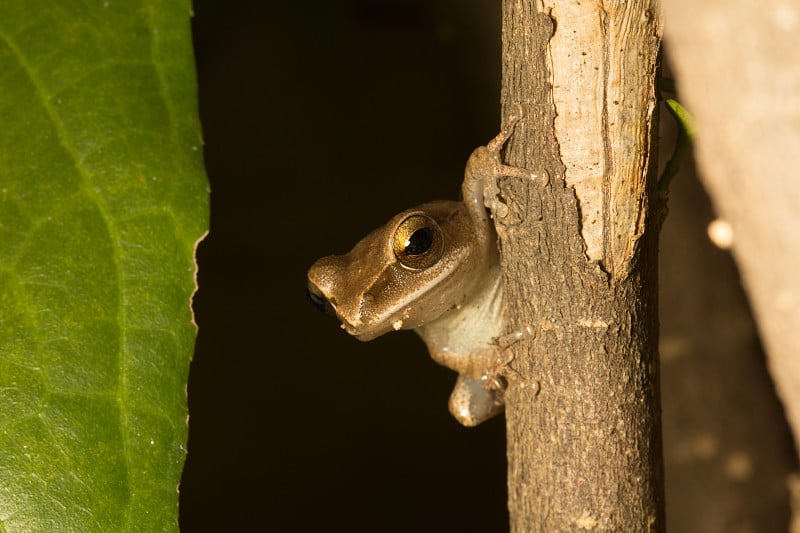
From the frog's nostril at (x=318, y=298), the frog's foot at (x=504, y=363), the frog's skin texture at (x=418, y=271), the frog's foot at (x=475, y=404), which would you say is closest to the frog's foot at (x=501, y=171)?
the frog's skin texture at (x=418, y=271)

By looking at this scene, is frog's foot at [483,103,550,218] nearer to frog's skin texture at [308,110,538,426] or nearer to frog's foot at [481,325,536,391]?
frog's skin texture at [308,110,538,426]

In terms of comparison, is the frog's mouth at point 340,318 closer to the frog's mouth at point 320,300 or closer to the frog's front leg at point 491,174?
the frog's mouth at point 320,300

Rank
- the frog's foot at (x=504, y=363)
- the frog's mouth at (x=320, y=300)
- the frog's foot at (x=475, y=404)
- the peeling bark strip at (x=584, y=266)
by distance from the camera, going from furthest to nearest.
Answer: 1. the frog's foot at (x=475, y=404)
2. the frog's mouth at (x=320, y=300)
3. the frog's foot at (x=504, y=363)
4. the peeling bark strip at (x=584, y=266)

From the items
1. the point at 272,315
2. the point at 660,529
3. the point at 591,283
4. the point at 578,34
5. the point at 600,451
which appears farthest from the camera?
the point at 272,315

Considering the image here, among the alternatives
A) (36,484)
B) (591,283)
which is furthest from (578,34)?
(36,484)

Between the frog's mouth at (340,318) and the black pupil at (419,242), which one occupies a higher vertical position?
the black pupil at (419,242)

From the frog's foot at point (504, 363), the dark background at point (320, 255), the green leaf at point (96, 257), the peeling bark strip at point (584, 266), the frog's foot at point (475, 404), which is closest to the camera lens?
the peeling bark strip at point (584, 266)

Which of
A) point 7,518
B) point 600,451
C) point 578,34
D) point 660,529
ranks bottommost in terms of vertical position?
point 7,518

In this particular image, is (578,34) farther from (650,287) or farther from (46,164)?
(46,164)
